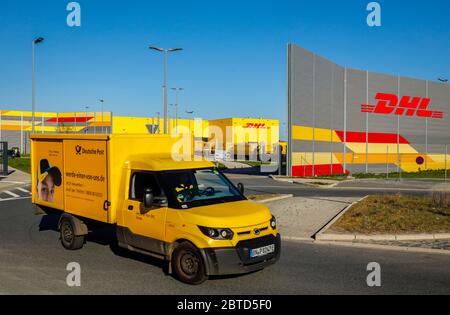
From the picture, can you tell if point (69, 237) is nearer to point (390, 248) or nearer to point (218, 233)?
point (218, 233)

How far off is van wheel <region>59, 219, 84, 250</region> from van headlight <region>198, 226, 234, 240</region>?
3.94 meters

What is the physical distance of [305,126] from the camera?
34000 millimetres

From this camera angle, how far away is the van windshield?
296 inches

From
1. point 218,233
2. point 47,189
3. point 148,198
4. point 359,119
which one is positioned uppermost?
point 359,119

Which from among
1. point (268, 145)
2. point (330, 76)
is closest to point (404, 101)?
point (330, 76)

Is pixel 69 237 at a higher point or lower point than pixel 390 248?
higher

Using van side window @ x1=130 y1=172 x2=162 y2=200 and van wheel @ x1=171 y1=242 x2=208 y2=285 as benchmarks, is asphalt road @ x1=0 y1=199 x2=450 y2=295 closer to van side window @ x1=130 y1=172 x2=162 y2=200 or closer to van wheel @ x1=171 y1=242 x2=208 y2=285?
van wheel @ x1=171 y1=242 x2=208 y2=285

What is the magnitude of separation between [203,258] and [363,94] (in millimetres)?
38022

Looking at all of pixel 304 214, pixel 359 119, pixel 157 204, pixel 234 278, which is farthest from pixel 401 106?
pixel 157 204

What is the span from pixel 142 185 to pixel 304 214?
710cm

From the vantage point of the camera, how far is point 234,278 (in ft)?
24.4

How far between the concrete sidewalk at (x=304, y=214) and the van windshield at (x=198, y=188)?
3363mm

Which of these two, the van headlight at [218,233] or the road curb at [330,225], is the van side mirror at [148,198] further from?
the road curb at [330,225]

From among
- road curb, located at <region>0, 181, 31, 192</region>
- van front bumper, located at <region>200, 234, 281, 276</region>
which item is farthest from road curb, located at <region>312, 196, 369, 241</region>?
road curb, located at <region>0, 181, 31, 192</region>
